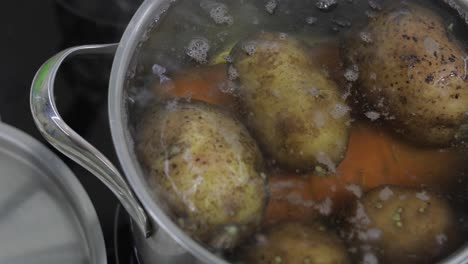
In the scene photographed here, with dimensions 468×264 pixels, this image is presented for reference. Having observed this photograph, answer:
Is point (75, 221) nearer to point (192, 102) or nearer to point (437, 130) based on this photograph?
point (192, 102)

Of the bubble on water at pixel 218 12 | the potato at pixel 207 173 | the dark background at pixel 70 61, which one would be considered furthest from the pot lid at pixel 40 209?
the bubble on water at pixel 218 12

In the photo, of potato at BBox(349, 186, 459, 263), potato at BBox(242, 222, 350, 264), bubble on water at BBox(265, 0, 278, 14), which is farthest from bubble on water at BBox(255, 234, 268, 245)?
bubble on water at BBox(265, 0, 278, 14)

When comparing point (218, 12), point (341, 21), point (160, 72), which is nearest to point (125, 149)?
point (160, 72)

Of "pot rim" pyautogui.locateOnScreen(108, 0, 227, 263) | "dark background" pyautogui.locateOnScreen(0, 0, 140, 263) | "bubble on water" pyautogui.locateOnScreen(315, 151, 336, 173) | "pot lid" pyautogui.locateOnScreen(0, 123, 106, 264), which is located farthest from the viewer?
"dark background" pyautogui.locateOnScreen(0, 0, 140, 263)

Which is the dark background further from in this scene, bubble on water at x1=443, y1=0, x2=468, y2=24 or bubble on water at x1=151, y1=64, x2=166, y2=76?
bubble on water at x1=443, y1=0, x2=468, y2=24

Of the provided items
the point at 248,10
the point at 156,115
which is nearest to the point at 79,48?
the point at 156,115

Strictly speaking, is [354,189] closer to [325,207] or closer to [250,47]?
[325,207]
